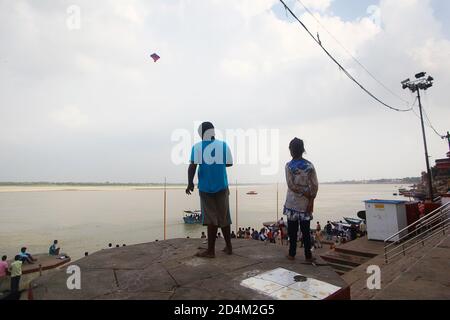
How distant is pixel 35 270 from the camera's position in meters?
13.5

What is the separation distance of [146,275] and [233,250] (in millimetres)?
1517

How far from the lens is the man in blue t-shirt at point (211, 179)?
3.46 metres

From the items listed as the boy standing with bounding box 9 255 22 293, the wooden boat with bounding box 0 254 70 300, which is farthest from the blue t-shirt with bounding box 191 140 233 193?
the boy standing with bounding box 9 255 22 293

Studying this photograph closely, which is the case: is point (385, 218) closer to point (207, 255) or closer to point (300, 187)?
point (300, 187)

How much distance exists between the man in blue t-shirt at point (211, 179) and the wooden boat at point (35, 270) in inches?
456

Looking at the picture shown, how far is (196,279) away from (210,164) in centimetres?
145

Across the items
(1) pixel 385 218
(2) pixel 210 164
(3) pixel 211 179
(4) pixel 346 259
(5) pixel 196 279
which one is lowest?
(4) pixel 346 259

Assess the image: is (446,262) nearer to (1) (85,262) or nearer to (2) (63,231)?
(1) (85,262)

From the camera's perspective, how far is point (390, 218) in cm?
1044

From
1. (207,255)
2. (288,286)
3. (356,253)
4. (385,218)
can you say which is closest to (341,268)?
(356,253)

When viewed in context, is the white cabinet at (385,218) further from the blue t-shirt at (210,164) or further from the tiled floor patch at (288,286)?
the tiled floor patch at (288,286)

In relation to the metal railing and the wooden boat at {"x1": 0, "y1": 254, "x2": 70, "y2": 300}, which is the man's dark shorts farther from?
the wooden boat at {"x1": 0, "y1": 254, "x2": 70, "y2": 300}

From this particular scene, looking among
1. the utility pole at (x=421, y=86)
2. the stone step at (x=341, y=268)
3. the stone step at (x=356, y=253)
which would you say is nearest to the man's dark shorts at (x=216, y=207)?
the stone step at (x=341, y=268)
